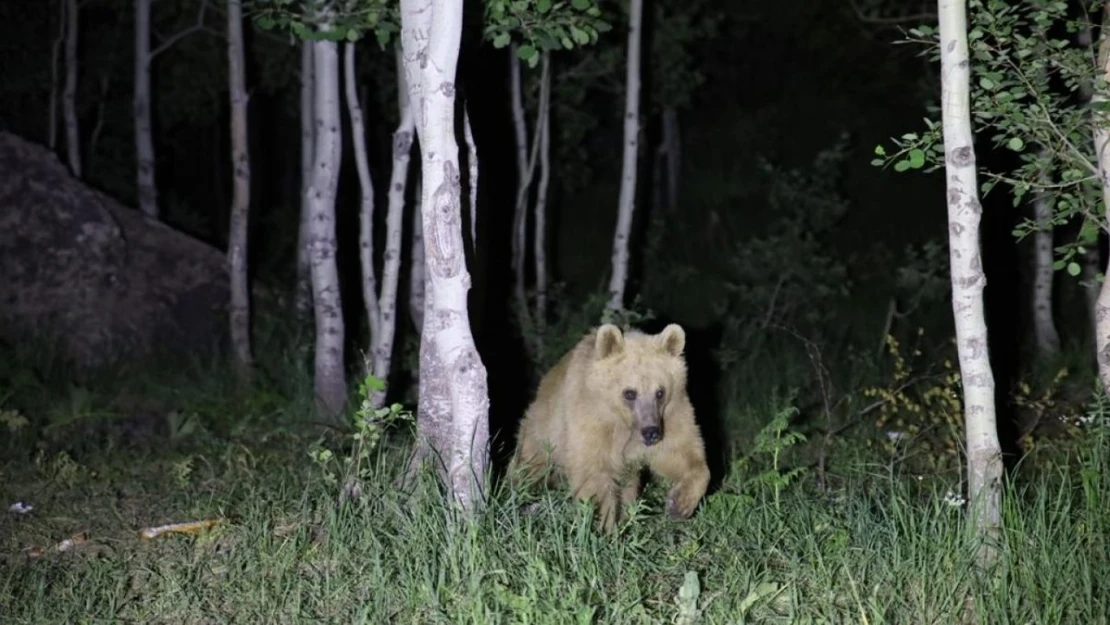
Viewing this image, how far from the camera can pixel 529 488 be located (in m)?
6.89

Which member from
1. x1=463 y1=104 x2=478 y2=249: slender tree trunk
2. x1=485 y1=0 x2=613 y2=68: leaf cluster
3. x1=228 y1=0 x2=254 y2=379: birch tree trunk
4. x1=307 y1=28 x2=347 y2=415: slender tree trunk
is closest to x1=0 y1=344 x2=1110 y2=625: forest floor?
x1=463 y1=104 x2=478 y2=249: slender tree trunk

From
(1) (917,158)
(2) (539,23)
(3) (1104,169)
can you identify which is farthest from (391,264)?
(3) (1104,169)

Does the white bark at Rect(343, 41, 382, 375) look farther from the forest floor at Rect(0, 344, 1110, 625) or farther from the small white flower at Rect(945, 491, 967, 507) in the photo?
the small white flower at Rect(945, 491, 967, 507)

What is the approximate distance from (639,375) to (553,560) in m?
1.53

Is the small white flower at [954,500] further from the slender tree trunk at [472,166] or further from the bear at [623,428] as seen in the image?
the slender tree trunk at [472,166]

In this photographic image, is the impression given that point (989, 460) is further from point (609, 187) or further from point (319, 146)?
point (609, 187)

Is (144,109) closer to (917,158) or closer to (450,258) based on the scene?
(450,258)

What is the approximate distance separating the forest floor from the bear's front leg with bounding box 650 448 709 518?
0.11 m

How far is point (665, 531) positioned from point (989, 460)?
5.44 feet

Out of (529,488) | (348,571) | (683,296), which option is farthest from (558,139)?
(348,571)

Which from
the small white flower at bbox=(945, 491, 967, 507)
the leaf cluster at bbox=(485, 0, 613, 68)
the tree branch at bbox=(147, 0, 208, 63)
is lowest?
the small white flower at bbox=(945, 491, 967, 507)

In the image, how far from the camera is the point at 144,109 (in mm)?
14094

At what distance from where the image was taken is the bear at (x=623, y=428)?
6.88m

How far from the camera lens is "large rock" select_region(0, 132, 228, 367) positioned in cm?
1176
